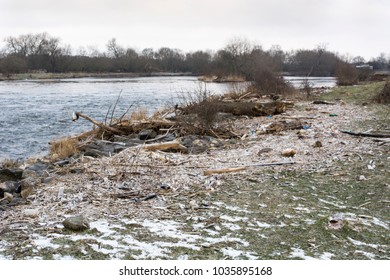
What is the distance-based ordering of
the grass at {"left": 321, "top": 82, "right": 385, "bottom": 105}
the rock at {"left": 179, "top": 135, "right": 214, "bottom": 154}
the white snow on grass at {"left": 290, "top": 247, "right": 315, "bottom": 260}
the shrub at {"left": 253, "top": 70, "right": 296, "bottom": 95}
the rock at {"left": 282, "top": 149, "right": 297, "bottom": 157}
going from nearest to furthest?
1. the white snow on grass at {"left": 290, "top": 247, "right": 315, "bottom": 260}
2. the rock at {"left": 282, "top": 149, "right": 297, "bottom": 157}
3. the rock at {"left": 179, "top": 135, "right": 214, "bottom": 154}
4. the grass at {"left": 321, "top": 82, "right": 385, "bottom": 105}
5. the shrub at {"left": 253, "top": 70, "right": 296, "bottom": 95}

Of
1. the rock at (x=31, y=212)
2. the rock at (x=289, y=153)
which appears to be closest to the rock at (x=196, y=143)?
the rock at (x=289, y=153)

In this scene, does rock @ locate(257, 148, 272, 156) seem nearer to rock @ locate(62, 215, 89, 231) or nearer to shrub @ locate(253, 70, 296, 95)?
rock @ locate(62, 215, 89, 231)

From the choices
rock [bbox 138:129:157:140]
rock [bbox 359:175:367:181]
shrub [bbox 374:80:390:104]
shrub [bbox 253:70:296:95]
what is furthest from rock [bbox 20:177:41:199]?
shrub [bbox 253:70:296:95]

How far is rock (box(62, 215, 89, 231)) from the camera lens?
4.29m

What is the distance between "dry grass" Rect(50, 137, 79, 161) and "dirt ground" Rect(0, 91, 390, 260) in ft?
7.32

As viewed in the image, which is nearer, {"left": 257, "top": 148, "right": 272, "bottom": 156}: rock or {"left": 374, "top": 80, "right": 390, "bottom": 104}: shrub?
{"left": 257, "top": 148, "right": 272, "bottom": 156}: rock

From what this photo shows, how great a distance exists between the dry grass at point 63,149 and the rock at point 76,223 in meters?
5.24

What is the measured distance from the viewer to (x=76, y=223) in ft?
14.2

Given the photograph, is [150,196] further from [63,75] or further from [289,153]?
[63,75]

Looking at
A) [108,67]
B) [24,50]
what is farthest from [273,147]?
[24,50]

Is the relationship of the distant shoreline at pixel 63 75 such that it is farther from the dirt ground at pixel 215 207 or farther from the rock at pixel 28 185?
the dirt ground at pixel 215 207
